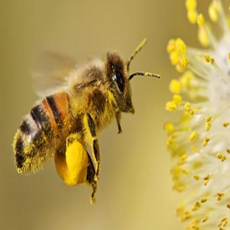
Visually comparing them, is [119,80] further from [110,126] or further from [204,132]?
[110,126]

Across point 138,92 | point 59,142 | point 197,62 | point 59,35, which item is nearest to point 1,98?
point 59,35

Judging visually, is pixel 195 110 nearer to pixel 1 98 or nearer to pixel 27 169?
pixel 27 169

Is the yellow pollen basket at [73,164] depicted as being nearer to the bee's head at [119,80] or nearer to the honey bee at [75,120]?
the honey bee at [75,120]

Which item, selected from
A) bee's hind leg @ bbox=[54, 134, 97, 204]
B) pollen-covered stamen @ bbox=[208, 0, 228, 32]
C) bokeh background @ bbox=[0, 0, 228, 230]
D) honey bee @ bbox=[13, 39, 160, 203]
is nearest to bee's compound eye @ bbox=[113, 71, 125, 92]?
honey bee @ bbox=[13, 39, 160, 203]

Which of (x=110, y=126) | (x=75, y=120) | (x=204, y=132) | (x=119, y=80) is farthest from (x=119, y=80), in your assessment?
(x=110, y=126)

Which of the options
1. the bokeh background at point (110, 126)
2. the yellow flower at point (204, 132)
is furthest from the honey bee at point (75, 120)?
the bokeh background at point (110, 126)

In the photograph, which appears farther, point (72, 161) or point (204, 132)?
point (204, 132)

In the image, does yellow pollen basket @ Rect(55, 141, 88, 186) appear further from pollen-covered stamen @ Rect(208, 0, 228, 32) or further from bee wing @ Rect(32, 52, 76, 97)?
pollen-covered stamen @ Rect(208, 0, 228, 32)

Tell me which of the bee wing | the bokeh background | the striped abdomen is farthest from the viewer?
the bokeh background
